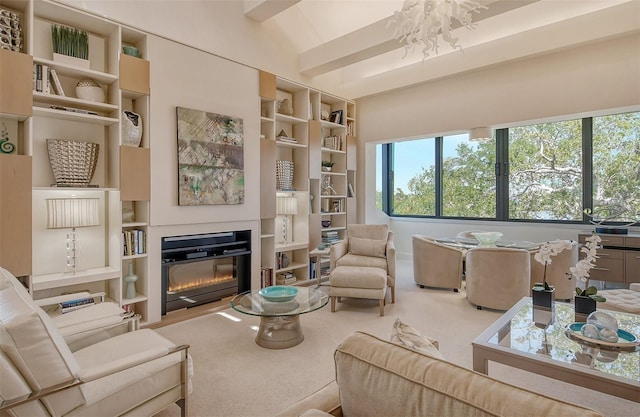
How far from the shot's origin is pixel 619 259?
4.47 m

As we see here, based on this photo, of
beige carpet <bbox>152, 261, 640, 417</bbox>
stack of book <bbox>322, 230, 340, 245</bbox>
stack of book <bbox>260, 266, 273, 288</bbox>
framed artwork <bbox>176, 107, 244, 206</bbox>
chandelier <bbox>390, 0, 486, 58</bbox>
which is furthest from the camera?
stack of book <bbox>322, 230, 340, 245</bbox>

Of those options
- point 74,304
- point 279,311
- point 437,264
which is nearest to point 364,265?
point 437,264

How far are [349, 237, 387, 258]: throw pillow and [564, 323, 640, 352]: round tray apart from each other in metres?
2.38

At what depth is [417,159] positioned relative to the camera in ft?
24.0

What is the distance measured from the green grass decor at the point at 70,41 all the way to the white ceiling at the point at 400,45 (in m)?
1.87

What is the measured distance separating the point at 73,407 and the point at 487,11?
177 inches

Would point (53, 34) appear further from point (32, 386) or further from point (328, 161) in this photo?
point (328, 161)

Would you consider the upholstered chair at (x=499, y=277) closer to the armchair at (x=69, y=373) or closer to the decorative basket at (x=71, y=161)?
the armchair at (x=69, y=373)

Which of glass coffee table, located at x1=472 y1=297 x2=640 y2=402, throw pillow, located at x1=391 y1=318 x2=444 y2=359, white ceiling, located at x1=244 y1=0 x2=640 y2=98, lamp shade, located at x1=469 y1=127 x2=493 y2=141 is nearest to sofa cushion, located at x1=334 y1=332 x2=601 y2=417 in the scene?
throw pillow, located at x1=391 y1=318 x2=444 y2=359

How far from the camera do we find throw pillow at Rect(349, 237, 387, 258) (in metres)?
4.35

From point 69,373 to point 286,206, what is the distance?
3609mm

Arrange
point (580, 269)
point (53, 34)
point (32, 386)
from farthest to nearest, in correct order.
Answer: point (53, 34) < point (580, 269) < point (32, 386)

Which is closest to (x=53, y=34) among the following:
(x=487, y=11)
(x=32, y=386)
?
(x=32, y=386)

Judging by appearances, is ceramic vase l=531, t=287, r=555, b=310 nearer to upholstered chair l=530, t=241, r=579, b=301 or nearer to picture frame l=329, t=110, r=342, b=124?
upholstered chair l=530, t=241, r=579, b=301
